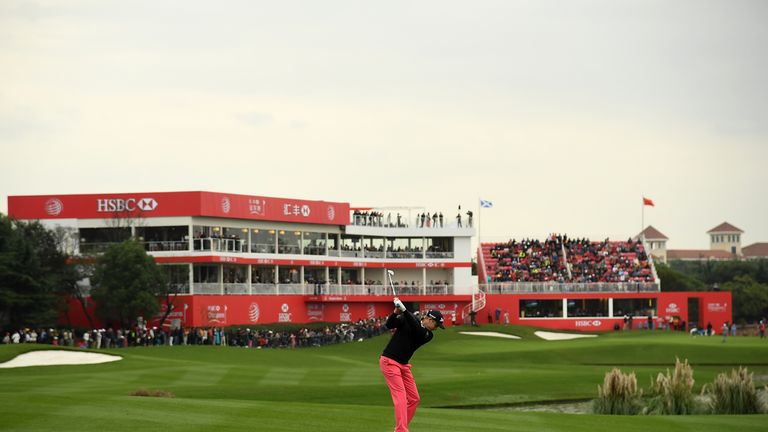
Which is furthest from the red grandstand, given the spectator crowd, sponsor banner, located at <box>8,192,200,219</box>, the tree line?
the spectator crowd

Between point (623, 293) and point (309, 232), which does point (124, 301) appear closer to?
point (309, 232)

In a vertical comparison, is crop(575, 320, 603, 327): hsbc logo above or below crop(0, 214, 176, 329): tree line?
below

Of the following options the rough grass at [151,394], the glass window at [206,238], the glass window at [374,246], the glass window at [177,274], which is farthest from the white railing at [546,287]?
the rough grass at [151,394]

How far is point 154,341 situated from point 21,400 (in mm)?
42397

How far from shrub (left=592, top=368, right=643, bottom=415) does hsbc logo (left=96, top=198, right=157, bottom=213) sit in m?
52.4

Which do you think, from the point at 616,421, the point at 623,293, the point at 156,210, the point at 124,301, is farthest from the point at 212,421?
the point at 623,293

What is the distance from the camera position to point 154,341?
68.2 m

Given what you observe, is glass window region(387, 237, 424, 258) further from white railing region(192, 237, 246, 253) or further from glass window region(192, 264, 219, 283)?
glass window region(192, 264, 219, 283)

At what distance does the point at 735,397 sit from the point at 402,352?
15.9 m

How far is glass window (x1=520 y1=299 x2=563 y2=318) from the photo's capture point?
93.1m

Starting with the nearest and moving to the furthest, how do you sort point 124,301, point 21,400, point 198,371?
point 21,400 → point 198,371 → point 124,301

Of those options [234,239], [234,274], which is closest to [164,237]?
[234,239]

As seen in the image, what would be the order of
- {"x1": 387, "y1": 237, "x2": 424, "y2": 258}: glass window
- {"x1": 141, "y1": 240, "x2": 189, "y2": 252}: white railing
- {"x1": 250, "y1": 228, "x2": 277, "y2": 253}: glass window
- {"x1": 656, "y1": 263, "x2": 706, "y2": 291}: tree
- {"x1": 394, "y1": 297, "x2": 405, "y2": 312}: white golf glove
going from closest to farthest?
{"x1": 394, "y1": 297, "x2": 405, "y2": 312}: white golf glove < {"x1": 141, "y1": 240, "x2": 189, "y2": 252}: white railing < {"x1": 250, "y1": 228, "x2": 277, "y2": 253}: glass window < {"x1": 387, "y1": 237, "x2": 424, "y2": 258}: glass window < {"x1": 656, "y1": 263, "x2": 706, "y2": 291}: tree

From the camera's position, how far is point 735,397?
32.8m
